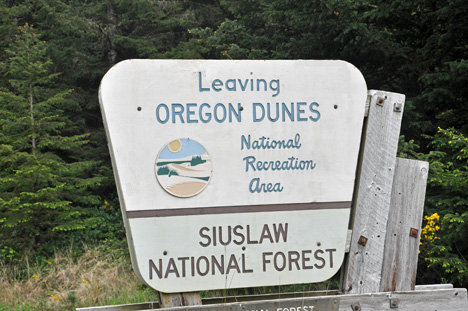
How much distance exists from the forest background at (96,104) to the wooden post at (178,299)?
9.75 feet

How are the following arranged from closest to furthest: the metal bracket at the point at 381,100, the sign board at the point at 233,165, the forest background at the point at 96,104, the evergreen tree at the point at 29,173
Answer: the sign board at the point at 233,165
the metal bracket at the point at 381,100
the forest background at the point at 96,104
the evergreen tree at the point at 29,173

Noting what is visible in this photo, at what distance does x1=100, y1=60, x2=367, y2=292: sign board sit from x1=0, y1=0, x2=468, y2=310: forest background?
9.72ft

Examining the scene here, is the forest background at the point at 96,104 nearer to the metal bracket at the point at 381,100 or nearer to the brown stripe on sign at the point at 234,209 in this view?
the metal bracket at the point at 381,100

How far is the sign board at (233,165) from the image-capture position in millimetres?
2742

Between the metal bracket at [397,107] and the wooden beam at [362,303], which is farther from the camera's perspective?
the metal bracket at [397,107]

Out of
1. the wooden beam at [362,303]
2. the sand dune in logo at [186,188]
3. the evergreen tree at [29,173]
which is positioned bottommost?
the evergreen tree at [29,173]

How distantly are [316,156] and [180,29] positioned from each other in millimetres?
12261

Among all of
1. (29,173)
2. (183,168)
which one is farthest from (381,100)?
(29,173)

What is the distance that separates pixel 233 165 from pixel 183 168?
269 mm

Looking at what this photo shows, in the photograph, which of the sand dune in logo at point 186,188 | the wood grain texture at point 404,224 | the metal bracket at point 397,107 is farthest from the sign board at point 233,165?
the wood grain texture at point 404,224

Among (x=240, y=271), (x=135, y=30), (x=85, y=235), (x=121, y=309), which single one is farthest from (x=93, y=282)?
(x=135, y=30)

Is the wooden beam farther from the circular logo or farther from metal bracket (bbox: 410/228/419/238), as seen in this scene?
the circular logo

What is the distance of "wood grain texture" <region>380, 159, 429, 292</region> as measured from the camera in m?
3.20

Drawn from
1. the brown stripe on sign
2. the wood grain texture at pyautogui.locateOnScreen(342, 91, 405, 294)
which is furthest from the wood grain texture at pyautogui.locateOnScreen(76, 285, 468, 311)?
the brown stripe on sign
